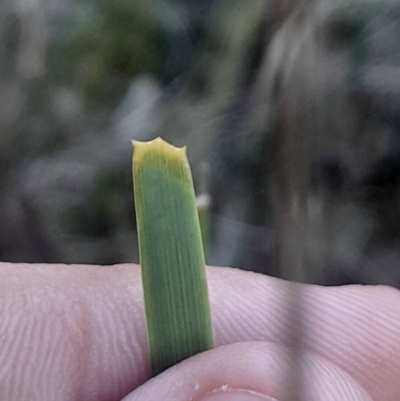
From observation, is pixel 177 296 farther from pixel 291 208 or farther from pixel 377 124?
pixel 377 124

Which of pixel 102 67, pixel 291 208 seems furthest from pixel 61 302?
pixel 102 67

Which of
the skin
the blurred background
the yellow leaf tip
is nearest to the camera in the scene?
the yellow leaf tip

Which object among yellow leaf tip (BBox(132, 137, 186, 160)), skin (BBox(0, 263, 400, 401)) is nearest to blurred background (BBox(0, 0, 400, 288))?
skin (BBox(0, 263, 400, 401))

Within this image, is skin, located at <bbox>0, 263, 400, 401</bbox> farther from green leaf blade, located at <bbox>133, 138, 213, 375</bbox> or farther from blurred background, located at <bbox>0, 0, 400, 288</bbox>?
blurred background, located at <bbox>0, 0, 400, 288</bbox>

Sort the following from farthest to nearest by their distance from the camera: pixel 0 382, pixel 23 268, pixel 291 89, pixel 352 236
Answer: pixel 352 236
pixel 23 268
pixel 0 382
pixel 291 89

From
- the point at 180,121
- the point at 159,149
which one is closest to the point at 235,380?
the point at 159,149

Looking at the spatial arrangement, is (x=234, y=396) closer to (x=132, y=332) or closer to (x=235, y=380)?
(x=235, y=380)
